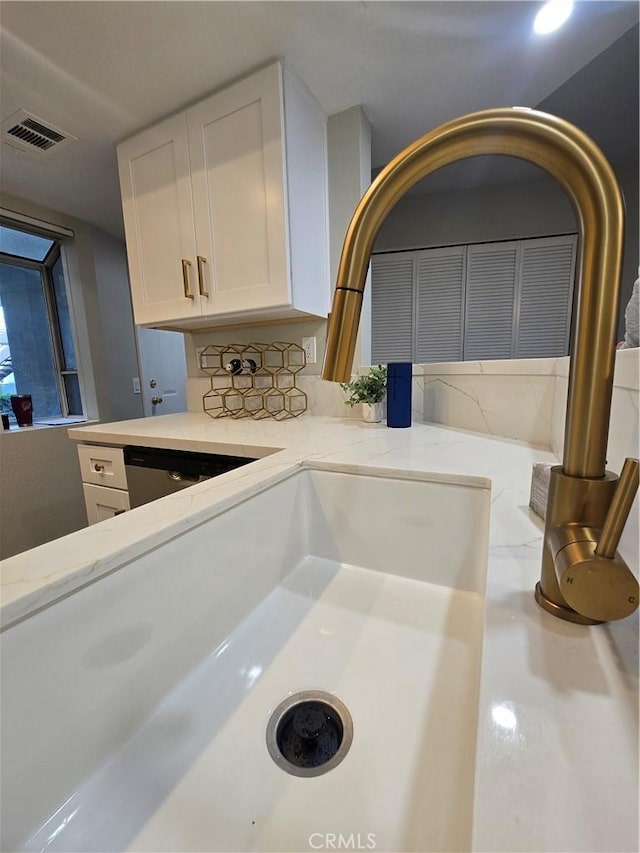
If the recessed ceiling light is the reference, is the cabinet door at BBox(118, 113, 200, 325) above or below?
below

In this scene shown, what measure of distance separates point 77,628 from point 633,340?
30.0 inches

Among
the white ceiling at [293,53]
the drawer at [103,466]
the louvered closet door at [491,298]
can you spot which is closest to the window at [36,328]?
the white ceiling at [293,53]

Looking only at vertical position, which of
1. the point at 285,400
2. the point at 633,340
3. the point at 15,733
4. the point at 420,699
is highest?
the point at 633,340

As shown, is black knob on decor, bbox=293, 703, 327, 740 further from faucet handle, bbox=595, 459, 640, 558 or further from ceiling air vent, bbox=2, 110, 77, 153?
ceiling air vent, bbox=2, 110, 77, 153

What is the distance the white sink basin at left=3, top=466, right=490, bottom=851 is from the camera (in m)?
0.33

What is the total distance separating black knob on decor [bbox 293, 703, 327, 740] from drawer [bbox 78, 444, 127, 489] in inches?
43.2

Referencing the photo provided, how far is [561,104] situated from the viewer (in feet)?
6.57

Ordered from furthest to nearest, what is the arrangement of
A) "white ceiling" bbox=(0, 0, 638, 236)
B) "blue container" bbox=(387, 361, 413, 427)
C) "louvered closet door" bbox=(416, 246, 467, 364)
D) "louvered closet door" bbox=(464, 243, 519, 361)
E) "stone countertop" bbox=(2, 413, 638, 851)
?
"louvered closet door" bbox=(416, 246, 467, 364)
"louvered closet door" bbox=(464, 243, 519, 361)
"blue container" bbox=(387, 361, 413, 427)
"white ceiling" bbox=(0, 0, 638, 236)
"stone countertop" bbox=(2, 413, 638, 851)

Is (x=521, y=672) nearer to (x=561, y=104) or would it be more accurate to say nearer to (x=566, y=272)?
(x=561, y=104)

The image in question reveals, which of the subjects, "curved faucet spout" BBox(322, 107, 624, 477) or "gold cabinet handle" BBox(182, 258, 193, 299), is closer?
"curved faucet spout" BBox(322, 107, 624, 477)

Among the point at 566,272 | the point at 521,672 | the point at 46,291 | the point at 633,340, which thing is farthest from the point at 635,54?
the point at 46,291

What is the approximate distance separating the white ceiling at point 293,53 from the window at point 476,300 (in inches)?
53.7

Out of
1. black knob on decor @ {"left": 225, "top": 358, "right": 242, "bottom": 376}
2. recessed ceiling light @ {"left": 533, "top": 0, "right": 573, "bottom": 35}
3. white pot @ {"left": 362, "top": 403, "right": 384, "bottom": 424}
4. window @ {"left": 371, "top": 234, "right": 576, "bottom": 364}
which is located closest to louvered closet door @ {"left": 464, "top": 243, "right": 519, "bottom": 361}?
window @ {"left": 371, "top": 234, "right": 576, "bottom": 364}

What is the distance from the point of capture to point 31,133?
1552 mm
